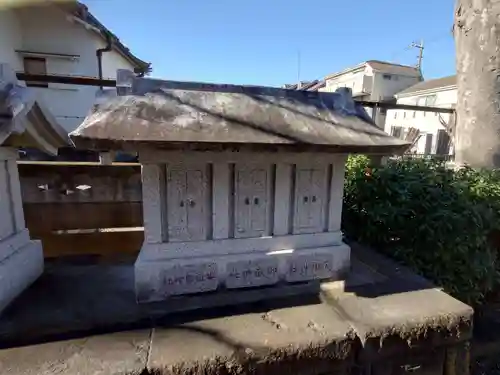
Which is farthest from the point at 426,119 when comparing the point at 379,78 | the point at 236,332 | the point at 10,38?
the point at 236,332

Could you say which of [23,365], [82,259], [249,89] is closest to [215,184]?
[249,89]

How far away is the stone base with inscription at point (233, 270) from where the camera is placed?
228 cm

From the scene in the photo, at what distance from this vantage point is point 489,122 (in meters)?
4.04

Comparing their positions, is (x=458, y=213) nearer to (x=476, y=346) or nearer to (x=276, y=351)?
(x=476, y=346)

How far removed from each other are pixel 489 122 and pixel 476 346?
284 centimetres

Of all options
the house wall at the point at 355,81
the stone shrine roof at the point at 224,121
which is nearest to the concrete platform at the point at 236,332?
the stone shrine roof at the point at 224,121

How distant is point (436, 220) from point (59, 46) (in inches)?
417

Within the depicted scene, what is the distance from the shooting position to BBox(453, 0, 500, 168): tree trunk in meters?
3.88

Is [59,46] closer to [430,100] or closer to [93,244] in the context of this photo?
[93,244]

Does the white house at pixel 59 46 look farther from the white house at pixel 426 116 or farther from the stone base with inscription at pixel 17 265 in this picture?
the white house at pixel 426 116

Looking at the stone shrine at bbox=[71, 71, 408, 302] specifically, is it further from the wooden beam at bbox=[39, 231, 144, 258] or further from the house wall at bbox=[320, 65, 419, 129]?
the house wall at bbox=[320, 65, 419, 129]

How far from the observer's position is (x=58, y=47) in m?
8.89

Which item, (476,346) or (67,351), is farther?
(476,346)

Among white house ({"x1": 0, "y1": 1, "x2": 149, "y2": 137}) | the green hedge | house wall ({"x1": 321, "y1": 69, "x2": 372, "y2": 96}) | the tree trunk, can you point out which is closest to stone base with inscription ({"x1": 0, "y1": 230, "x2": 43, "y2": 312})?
the green hedge
